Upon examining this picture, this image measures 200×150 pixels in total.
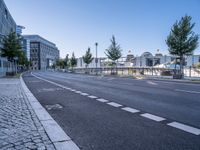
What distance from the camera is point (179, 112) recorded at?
5684mm

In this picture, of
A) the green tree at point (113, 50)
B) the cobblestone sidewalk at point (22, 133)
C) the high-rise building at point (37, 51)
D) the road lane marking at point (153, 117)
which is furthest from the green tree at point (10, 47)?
the high-rise building at point (37, 51)

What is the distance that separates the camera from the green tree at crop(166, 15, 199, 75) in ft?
72.9

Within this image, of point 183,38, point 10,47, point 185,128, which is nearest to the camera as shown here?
point 185,128

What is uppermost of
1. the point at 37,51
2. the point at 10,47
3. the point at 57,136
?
the point at 37,51

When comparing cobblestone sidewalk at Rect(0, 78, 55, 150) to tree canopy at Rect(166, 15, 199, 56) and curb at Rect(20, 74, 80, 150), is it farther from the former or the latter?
tree canopy at Rect(166, 15, 199, 56)

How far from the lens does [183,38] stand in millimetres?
22453

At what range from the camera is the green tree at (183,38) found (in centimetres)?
2223

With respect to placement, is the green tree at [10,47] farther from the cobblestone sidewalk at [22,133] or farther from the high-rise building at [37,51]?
the high-rise building at [37,51]

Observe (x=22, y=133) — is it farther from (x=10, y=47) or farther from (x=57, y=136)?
(x=10, y=47)

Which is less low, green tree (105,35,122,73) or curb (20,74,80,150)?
green tree (105,35,122,73)

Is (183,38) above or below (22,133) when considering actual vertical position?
above

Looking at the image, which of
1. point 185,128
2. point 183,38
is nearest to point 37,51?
point 183,38

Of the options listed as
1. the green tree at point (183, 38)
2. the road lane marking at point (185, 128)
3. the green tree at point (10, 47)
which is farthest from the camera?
the green tree at point (10, 47)

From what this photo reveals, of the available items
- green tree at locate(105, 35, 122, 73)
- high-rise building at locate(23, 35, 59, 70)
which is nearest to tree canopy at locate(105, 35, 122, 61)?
green tree at locate(105, 35, 122, 73)
